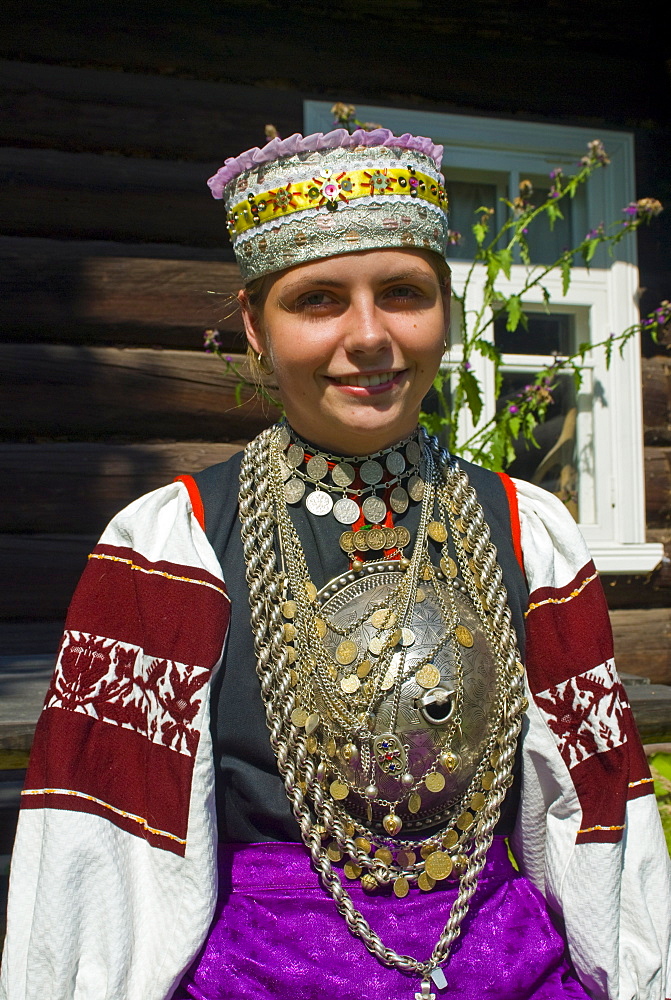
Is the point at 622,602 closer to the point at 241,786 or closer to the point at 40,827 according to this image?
the point at 241,786

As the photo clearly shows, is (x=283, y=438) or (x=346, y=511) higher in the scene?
(x=283, y=438)

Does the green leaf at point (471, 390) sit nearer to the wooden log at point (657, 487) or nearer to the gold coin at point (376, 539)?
the wooden log at point (657, 487)

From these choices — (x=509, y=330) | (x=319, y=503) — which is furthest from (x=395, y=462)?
(x=509, y=330)

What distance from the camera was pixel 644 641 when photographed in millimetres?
3361

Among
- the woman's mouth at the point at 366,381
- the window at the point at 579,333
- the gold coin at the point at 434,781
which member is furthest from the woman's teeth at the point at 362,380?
the window at the point at 579,333

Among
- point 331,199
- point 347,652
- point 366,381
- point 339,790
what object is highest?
point 331,199

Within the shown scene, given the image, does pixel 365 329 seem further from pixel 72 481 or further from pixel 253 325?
pixel 72 481

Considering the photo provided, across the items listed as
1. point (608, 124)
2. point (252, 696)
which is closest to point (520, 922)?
point (252, 696)

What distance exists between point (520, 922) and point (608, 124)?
3020 mm

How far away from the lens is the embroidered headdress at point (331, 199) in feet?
4.48

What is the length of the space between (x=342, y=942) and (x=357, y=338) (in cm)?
94

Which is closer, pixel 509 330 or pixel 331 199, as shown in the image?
pixel 331 199

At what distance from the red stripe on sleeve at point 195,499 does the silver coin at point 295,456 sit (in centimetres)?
17

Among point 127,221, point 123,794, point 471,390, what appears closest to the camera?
point 123,794
